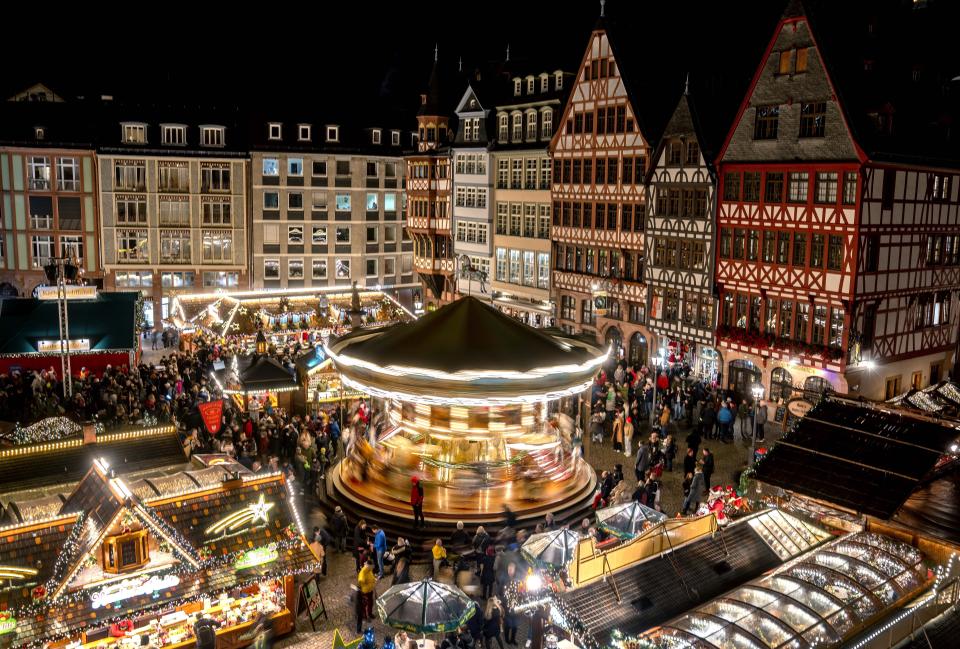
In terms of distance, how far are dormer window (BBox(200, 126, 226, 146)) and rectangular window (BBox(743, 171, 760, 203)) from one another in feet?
101

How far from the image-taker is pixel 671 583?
10977 millimetres

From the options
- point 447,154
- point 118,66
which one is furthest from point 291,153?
point 118,66

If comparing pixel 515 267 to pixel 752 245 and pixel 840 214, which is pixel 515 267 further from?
pixel 840 214

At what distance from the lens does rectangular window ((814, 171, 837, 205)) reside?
92.2 feet

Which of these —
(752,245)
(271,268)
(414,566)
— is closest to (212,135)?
(271,268)

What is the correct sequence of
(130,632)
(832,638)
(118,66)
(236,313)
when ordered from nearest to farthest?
(832,638)
(130,632)
(236,313)
(118,66)

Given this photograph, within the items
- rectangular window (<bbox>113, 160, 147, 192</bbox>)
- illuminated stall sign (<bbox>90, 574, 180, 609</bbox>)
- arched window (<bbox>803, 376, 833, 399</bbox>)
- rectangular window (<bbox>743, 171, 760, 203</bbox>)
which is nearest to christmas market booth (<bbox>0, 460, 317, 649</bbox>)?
illuminated stall sign (<bbox>90, 574, 180, 609</bbox>)

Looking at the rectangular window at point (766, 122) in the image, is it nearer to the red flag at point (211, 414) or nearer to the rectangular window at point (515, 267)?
the rectangular window at point (515, 267)

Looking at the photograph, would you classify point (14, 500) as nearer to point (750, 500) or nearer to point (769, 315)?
point (750, 500)

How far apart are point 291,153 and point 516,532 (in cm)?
3819

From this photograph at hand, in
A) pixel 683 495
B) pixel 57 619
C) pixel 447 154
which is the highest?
pixel 447 154

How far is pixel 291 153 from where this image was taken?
2026 inches

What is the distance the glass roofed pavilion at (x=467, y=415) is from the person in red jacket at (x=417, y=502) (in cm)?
43

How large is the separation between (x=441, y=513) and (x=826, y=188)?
17.1 meters
